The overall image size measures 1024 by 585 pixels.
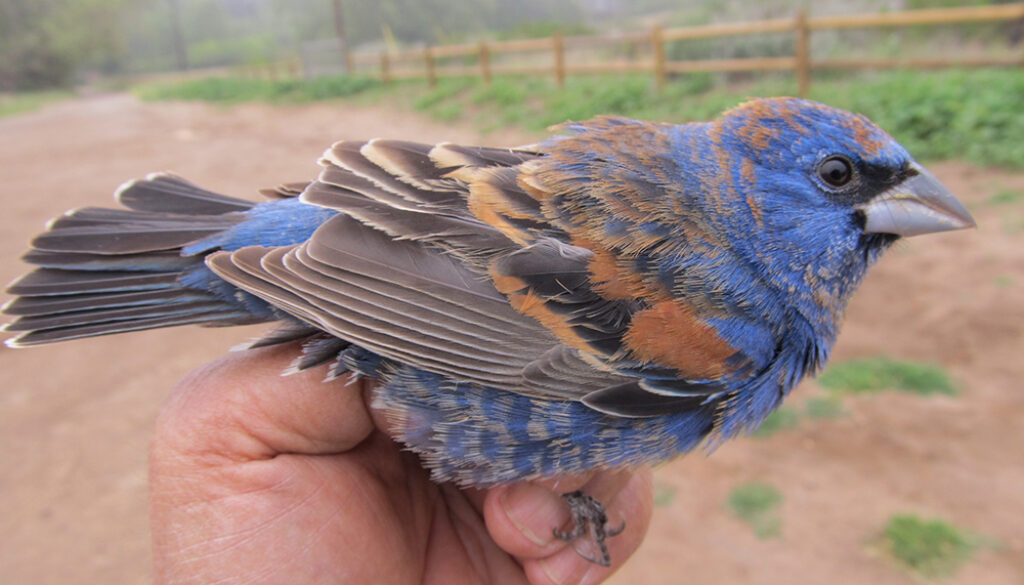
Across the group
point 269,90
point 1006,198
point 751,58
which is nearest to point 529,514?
point 1006,198

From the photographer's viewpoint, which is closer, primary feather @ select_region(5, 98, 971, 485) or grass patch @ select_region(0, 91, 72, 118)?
primary feather @ select_region(5, 98, 971, 485)

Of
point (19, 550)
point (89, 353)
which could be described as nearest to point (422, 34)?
point (89, 353)

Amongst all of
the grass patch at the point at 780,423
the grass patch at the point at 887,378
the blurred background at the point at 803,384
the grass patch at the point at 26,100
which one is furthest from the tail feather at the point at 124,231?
the grass patch at the point at 26,100

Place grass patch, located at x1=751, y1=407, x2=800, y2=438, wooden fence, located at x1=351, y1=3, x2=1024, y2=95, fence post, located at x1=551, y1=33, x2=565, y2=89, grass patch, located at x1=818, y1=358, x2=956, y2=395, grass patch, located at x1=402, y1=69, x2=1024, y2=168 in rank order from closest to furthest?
grass patch, located at x1=751, y1=407, x2=800, y2=438 < grass patch, located at x1=818, y1=358, x2=956, y2=395 < grass patch, located at x1=402, y1=69, x2=1024, y2=168 < wooden fence, located at x1=351, y1=3, x2=1024, y2=95 < fence post, located at x1=551, y1=33, x2=565, y2=89

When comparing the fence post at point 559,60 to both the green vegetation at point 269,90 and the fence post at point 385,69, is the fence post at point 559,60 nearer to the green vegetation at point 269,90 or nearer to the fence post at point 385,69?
the fence post at point 385,69

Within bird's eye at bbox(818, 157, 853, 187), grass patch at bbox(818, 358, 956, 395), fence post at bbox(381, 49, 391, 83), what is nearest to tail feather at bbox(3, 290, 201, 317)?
bird's eye at bbox(818, 157, 853, 187)

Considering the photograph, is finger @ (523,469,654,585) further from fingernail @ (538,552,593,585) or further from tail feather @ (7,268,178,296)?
tail feather @ (7,268,178,296)

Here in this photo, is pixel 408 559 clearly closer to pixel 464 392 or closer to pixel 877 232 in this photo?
pixel 464 392
